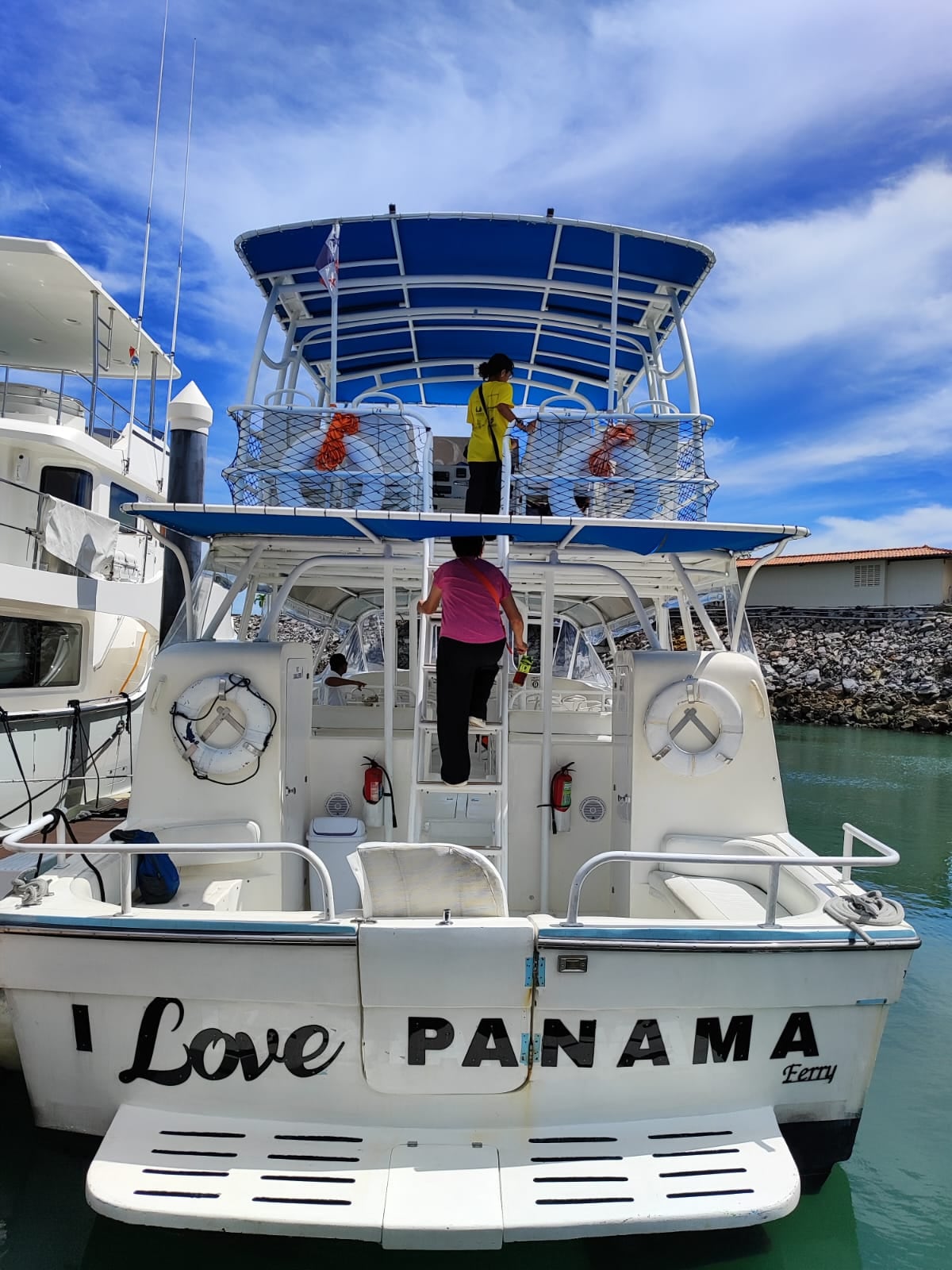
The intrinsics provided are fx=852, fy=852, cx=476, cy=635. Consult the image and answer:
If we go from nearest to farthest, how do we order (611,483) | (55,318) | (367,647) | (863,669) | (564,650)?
1. (611,483)
2. (564,650)
3. (367,647)
4. (55,318)
5. (863,669)

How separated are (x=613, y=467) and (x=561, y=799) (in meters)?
2.12

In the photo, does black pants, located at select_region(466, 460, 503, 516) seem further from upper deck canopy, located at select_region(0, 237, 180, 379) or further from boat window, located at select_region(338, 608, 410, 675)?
upper deck canopy, located at select_region(0, 237, 180, 379)

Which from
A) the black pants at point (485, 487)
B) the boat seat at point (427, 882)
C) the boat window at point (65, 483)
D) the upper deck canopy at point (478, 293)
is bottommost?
the boat seat at point (427, 882)

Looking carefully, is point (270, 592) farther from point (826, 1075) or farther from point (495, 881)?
point (826, 1075)

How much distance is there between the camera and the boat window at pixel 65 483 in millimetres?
12844

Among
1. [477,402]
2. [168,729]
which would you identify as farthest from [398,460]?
[168,729]

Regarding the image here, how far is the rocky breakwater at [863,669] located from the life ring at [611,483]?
2028 cm

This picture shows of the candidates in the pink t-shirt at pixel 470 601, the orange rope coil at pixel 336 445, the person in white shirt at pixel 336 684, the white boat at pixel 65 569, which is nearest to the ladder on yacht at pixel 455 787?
the pink t-shirt at pixel 470 601

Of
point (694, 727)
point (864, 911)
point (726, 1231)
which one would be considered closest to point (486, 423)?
point (694, 727)

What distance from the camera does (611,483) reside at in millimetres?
5340

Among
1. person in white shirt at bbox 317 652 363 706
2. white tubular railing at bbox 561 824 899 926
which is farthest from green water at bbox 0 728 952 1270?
person in white shirt at bbox 317 652 363 706

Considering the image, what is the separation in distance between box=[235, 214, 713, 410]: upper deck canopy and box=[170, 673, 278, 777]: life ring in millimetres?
3180

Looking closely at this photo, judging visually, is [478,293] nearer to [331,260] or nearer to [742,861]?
[331,260]

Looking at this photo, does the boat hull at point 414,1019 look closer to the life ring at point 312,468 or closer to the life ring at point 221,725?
the life ring at point 221,725
